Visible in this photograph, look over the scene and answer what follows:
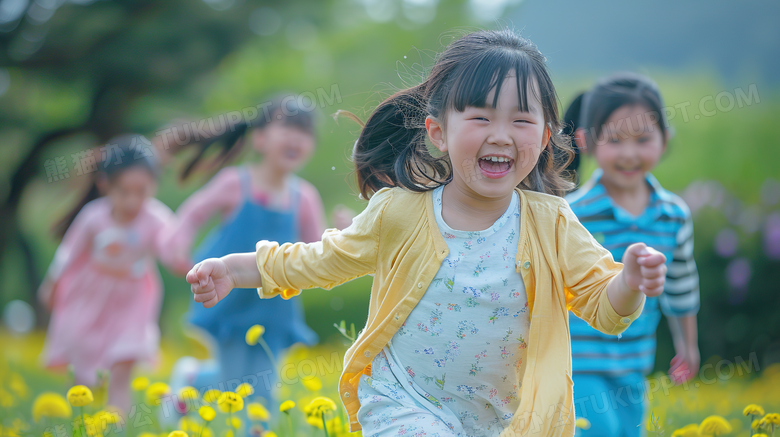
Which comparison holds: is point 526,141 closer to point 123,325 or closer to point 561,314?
point 561,314

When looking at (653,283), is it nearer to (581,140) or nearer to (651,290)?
(651,290)

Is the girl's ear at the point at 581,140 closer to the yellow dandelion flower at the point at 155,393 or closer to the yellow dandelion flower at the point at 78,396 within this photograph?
the yellow dandelion flower at the point at 155,393

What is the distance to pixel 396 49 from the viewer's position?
915cm

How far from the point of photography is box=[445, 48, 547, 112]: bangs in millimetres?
1740

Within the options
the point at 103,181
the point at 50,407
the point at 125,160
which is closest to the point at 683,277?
the point at 50,407

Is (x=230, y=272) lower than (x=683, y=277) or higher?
higher

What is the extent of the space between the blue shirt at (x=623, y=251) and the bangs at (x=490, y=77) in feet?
4.66

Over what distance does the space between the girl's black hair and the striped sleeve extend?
446 mm

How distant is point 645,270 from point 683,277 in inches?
75.3

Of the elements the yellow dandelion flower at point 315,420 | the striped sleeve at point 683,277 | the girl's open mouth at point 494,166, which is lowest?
the yellow dandelion flower at point 315,420

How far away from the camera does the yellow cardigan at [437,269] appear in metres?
1.72

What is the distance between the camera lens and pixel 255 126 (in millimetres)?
4562

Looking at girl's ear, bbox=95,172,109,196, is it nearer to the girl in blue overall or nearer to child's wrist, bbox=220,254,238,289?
the girl in blue overall

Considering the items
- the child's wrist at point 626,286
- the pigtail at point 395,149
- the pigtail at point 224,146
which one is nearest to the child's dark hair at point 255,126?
the pigtail at point 224,146
